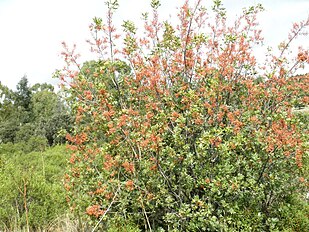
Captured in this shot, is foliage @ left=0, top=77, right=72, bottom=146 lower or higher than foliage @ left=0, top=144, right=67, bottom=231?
higher

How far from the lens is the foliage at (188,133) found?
4.19m

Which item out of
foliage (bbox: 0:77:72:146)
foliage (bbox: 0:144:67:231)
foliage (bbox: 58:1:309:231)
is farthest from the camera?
foliage (bbox: 0:77:72:146)

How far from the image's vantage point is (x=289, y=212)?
182 inches

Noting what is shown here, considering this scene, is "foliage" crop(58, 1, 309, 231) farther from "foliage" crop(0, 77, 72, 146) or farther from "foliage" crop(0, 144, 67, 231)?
"foliage" crop(0, 77, 72, 146)

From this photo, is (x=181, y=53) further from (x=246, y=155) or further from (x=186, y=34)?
(x=246, y=155)

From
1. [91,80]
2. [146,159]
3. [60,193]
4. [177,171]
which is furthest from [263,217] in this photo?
[60,193]

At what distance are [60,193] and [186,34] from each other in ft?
10.6

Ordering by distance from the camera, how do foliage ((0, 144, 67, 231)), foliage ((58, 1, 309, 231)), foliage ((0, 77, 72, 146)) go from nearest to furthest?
foliage ((58, 1, 309, 231)) < foliage ((0, 144, 67, 231)) < foliage ((0, 77, 72, 146))

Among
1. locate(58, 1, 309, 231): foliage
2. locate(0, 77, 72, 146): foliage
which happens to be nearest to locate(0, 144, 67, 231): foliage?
locate(58, 1, 309, 231): foliage

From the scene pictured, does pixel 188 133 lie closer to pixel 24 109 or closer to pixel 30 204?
pixel 30 204

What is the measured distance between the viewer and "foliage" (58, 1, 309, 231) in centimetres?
419

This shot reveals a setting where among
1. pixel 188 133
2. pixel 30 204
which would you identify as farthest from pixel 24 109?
pixel 188 133

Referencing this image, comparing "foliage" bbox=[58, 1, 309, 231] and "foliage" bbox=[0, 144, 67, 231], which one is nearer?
"foliage" bbox=[58, 1, 309, 231]

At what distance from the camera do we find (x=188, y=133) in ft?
14.8
